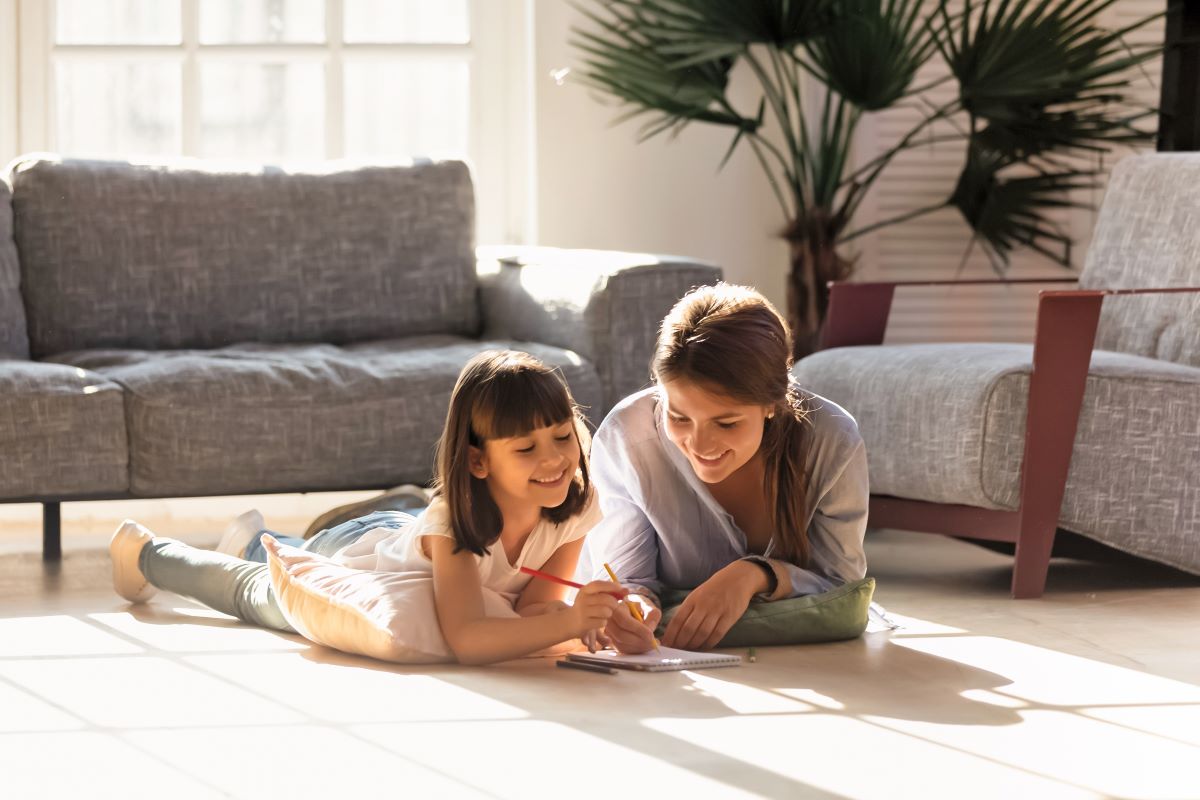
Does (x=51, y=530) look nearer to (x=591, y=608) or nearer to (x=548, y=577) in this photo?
(x=548, y=577)

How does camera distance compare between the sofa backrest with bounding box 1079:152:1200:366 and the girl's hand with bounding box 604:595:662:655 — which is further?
the sofa backrest with bounding box 1079:152:1200:366

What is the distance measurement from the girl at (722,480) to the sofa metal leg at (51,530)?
4.07ft

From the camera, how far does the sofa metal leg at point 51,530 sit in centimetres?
307

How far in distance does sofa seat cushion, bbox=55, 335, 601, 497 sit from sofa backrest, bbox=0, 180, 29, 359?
24 centimetres

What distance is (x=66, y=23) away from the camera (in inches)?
157

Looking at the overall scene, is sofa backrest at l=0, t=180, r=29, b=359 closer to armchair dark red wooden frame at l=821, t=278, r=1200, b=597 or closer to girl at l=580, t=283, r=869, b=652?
girl at l=580, t=283, r=869, b=652

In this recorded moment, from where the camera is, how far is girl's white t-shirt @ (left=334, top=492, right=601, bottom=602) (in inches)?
83.0

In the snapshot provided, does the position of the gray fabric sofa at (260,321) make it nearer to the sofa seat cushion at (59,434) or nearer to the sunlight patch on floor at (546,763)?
the sofa seat cushion at (59,434)

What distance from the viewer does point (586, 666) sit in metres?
2.07

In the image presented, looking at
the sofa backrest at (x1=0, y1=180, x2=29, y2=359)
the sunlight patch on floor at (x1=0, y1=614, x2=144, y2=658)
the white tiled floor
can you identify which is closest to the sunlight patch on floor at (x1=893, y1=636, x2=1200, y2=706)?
the white tiled floor

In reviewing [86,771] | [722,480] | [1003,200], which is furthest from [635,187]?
[86,771]

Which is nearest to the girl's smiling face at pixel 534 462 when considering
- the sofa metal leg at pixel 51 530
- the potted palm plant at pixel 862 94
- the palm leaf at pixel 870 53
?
the sofa metal leg at pixel 51 530

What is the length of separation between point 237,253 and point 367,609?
157 centimetres

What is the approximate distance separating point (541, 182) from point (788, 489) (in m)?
2.09
